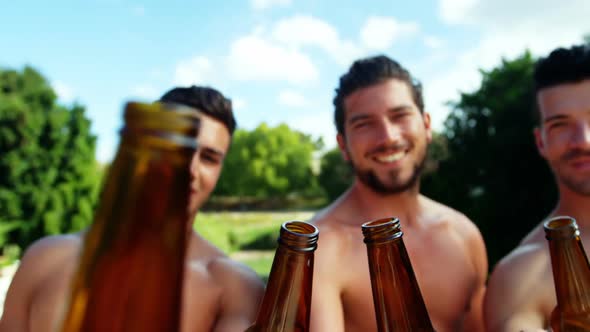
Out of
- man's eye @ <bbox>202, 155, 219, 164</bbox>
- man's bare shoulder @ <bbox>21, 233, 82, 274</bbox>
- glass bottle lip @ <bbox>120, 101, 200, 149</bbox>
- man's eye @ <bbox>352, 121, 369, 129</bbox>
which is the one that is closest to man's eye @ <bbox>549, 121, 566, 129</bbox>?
man's eye @ <bbox>352, 121, 369, 129</bbox>

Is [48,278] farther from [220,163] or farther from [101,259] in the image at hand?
[101,259]

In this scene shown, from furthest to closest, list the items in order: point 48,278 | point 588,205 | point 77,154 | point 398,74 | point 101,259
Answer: point 77,154 → point 398,74 → point 588,205 → point 48,278 → point 101,259

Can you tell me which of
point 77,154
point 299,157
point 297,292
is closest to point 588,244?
point 297,292

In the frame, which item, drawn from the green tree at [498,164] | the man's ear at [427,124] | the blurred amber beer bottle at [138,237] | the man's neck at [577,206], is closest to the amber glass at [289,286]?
the blurred amber beer bottle at [138,237]

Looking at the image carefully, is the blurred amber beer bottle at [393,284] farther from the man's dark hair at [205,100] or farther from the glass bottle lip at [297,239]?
the man's dark hair at [205,100]

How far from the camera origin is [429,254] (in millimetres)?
1700

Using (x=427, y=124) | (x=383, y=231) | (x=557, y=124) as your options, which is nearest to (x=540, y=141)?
(x=557, y=124)

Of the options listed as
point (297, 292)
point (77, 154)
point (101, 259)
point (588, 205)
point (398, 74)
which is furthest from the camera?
point (77, 154)

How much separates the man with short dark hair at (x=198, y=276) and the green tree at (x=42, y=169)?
602 inches

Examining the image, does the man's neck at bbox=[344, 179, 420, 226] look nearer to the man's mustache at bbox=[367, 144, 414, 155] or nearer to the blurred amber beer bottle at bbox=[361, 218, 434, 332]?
the man's mustache at bbox=[367, 144, 414, 155]

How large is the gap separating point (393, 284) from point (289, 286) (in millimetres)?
194

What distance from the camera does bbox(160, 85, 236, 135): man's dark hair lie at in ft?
4.89

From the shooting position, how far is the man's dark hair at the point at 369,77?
5.72ft

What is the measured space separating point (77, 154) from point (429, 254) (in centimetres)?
1709
